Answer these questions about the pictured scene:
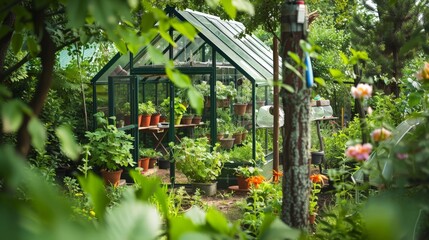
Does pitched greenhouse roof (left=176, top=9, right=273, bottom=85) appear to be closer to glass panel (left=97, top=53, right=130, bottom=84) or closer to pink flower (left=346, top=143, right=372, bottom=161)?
glass panel (left=97, top=53, right=130, bottom=84)

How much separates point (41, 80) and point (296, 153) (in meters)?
0.63

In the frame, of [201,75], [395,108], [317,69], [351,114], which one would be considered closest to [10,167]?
[395,108]

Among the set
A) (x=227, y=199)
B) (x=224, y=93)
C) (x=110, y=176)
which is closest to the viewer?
(x=227, y=199)

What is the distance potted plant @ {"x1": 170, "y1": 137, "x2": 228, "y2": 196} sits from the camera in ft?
24.1

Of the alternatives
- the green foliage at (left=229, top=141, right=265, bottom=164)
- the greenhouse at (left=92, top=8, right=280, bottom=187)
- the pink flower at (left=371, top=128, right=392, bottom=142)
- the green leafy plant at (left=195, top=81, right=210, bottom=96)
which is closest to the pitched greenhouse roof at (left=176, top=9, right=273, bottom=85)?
the greenhouse at (left=92, top=8, right=280, bottom=187)

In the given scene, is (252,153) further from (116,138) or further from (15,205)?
(15,205)

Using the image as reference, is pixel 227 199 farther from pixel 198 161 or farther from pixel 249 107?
pixel 249 107

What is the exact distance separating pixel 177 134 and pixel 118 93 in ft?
4.46

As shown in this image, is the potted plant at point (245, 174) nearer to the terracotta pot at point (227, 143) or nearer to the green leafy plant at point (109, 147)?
the terracotta pot at point (227, 143)

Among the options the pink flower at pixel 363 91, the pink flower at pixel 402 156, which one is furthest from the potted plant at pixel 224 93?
the pink flower at pixel 402 156

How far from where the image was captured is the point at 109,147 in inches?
287

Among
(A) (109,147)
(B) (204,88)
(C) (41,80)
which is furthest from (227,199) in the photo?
(C) (41,80)

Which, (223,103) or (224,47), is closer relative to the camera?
(224,47)

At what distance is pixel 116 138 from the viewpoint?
7.37 meters
